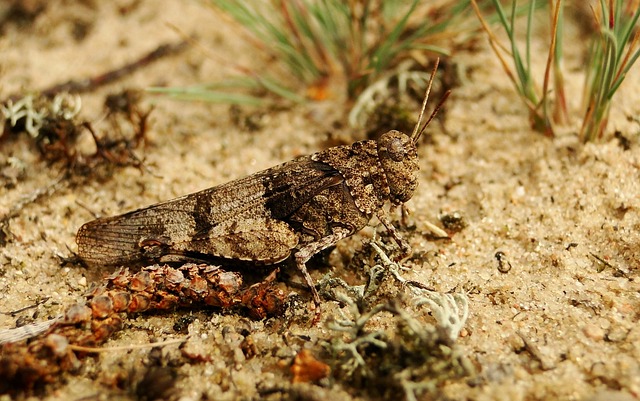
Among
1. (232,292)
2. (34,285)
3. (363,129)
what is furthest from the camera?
(363,129)

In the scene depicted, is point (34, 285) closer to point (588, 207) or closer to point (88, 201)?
point (88, 201)

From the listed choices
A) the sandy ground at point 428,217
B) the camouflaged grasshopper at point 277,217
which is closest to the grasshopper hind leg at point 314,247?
the camouflaged grasshopper at point 277,217

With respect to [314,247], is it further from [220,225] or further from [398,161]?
[398,161]

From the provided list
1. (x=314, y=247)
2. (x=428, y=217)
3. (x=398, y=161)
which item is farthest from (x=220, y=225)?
(x=428, y=217)

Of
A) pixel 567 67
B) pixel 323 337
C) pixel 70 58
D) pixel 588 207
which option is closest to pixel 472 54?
pixel 567 67

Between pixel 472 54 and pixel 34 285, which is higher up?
pixel 472 54

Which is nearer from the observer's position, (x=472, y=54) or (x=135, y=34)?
(x=472, y=54)
